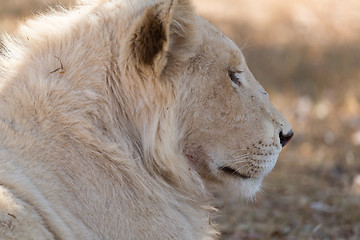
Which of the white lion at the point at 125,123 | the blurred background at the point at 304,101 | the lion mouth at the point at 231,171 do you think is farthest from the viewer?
the blurred background at the point at 304,101

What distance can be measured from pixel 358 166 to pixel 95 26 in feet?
13.8

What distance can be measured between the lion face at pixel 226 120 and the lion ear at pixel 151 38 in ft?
0.69

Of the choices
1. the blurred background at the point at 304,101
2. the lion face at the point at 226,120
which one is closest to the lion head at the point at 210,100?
the lion face at the point at 226,120

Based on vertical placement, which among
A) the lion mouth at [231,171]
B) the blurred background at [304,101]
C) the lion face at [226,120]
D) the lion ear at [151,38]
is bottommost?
the blurred background at [304,101]

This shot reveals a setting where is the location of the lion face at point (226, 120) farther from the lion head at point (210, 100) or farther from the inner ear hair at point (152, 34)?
the inner ear hair at point (152, 34)

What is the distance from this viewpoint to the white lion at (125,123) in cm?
218

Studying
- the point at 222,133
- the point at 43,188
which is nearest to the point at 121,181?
the point at 43,188

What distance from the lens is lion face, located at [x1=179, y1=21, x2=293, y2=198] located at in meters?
2.51

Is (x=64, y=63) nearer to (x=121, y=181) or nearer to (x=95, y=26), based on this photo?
(x=95, y=26)

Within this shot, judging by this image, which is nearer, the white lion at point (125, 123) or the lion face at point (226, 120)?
the white lion at point (125, 123)

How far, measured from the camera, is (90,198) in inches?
87.2

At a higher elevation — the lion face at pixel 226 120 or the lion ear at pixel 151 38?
the lion ear at pixel 151 38

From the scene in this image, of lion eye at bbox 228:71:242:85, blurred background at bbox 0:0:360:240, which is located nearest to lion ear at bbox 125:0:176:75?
lion eye at bbox 228:71:242:85

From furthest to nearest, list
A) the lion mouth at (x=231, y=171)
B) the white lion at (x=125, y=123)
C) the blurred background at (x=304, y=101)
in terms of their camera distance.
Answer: the blurred background at (x=304, y=101) < the lion mouth at (x=231, y=171) < the white lion at (x=125, y=123)
